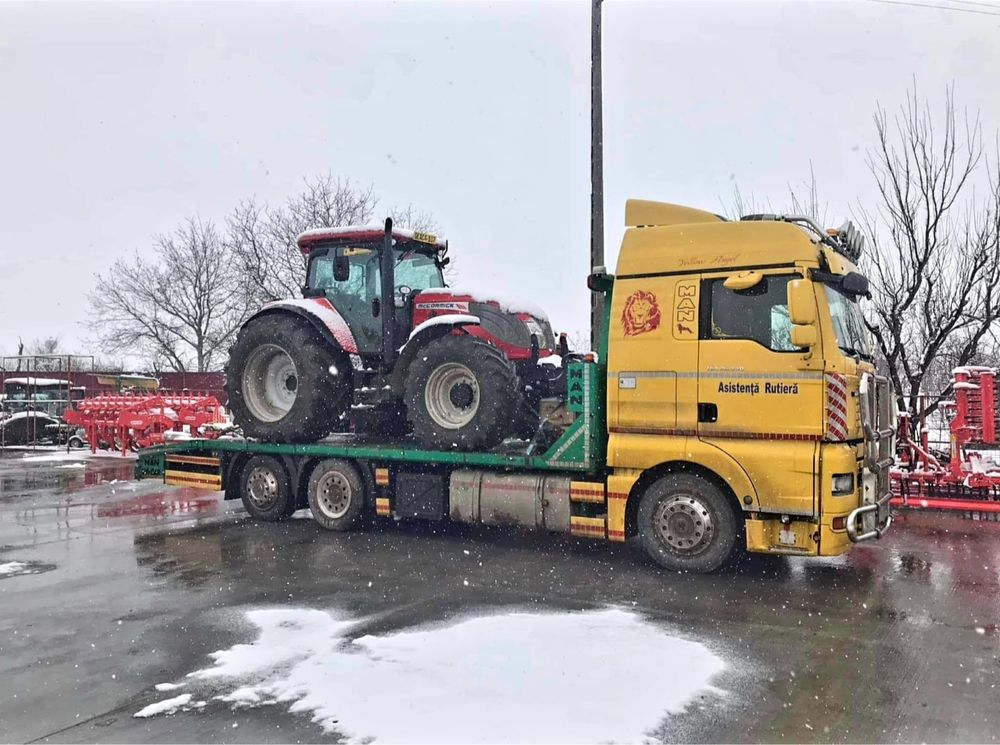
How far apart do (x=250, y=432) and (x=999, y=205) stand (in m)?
12.3

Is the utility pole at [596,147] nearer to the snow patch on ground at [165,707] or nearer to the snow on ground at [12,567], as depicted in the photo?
the snow on ground at [12,567]

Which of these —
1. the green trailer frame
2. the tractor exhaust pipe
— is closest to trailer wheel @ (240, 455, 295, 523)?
the green trailer frame

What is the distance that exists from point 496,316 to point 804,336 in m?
3.91

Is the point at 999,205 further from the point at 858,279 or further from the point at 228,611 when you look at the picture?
the point at 228,611

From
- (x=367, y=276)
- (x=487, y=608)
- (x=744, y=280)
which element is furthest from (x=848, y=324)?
(x=367, y=276)

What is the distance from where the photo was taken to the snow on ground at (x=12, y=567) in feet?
26.5

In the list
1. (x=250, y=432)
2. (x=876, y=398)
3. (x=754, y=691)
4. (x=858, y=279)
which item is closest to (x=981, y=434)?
(x=876, y=398)

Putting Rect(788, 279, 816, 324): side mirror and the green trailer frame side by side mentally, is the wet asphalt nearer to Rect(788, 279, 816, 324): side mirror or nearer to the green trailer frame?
the green trailer frame

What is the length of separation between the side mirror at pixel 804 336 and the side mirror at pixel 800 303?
6 centimetres

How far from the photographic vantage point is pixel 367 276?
1040 cm

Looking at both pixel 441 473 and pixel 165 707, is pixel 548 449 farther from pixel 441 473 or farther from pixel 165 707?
pixel 165 707

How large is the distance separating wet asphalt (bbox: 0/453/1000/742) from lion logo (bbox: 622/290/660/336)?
2289 mm

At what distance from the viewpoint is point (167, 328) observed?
3684 cm

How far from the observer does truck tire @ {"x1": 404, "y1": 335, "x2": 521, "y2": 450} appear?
8.67 meters
